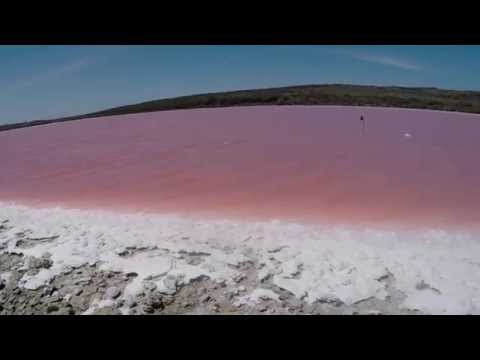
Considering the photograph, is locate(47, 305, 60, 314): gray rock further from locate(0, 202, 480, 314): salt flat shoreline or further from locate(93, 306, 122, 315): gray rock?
locate(93, 306, 122, 315): gray rock

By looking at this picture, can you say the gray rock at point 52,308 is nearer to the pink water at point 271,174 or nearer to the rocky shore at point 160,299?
the rocky shore at point 160,299

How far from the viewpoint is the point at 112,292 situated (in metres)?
2.43

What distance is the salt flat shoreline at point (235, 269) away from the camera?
2.29m

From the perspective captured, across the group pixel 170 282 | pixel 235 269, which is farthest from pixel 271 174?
pixel 170 282

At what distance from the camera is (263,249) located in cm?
296

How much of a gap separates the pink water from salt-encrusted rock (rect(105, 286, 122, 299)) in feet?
5.30

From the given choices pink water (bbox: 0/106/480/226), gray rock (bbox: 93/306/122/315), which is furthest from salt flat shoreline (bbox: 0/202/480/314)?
pink water (bbox: 0/106/480/226)

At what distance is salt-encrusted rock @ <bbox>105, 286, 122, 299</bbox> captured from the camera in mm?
2387

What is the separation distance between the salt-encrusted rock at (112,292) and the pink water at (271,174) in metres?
1.61

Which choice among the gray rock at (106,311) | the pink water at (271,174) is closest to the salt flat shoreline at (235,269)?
the gray rock at (106,311)
